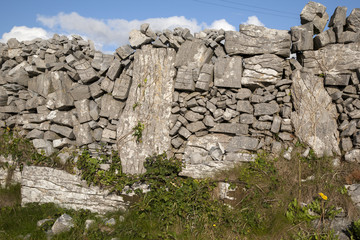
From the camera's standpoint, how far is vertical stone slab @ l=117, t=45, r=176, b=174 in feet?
20.5

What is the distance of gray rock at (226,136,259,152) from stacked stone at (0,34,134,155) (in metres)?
2.85

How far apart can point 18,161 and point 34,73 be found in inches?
101

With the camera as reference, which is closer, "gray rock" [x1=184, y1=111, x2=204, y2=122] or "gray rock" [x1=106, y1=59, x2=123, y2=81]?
"gray rock" [x1=184, y1=111, x2=204, y2=122]

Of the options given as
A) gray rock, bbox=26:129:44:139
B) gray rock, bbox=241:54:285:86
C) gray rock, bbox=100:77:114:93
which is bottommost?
gray rock, bbox=26:129:44:139

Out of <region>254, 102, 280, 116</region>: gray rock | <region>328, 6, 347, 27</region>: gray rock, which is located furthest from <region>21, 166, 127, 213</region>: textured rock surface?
<region>328, 6, 347, 27</region>: gray rock

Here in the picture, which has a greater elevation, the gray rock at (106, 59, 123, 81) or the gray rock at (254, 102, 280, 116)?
the gray rock at (106, 59, 123, 81)

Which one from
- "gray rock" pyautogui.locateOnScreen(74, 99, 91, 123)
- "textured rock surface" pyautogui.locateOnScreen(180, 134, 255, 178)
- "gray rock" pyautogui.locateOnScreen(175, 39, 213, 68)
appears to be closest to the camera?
"textured rock surface" pyautogui.locateOnScreen(180, 134, 255, 178)

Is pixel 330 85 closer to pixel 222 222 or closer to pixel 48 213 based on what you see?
pixel 222 222

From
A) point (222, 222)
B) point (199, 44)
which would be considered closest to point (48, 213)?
point (222, 222)

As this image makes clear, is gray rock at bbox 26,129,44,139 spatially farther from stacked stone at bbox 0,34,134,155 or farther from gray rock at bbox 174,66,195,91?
gray rock at bbox 174,66,195,91

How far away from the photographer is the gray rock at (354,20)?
5945 mm

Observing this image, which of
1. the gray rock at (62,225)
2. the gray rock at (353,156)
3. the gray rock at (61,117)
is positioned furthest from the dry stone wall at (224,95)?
the gray rock at (62,225)

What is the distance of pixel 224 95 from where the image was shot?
624 centimetres

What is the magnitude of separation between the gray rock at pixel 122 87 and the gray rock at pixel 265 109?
3.14 metres
